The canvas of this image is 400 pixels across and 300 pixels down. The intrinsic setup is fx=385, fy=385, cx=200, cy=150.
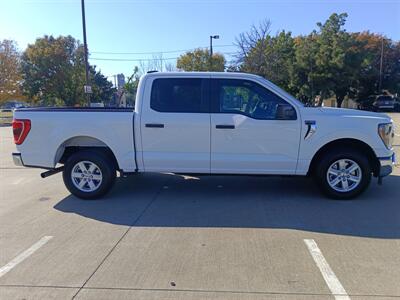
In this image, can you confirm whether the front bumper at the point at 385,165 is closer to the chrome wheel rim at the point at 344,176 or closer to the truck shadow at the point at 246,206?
the chrome wheel rim at the point at 344,176

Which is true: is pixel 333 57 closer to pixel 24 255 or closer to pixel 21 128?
pixel 21 128

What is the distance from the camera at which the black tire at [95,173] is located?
6.38 metres

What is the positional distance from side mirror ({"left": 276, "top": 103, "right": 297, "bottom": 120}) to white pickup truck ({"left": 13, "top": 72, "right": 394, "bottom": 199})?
2 cm

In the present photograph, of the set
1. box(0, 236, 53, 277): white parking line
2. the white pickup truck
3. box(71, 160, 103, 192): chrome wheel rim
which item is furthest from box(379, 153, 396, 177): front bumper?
box(0, 236, 53, 277): white parking line

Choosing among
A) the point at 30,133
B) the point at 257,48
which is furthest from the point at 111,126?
the point at 257,48

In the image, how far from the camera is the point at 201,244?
4516 mm

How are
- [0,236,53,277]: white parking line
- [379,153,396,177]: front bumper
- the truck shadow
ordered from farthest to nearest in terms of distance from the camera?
1. [379,153,396,177]: front bumper
2. the truck shadow
3. [0,236,53,277]: white parking line

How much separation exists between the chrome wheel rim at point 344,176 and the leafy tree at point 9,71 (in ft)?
119

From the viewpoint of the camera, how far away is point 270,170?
20.5 feet

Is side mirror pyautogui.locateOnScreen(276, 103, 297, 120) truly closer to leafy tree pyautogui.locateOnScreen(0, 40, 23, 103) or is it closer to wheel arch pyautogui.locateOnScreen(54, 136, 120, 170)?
wheel arch pyautogui.locateOnScreen(54, 136, 120, 170)

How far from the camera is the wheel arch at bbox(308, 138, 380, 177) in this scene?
246 inches

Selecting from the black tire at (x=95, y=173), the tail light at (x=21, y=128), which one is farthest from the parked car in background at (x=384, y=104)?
the tail light at (x=21, y=128)

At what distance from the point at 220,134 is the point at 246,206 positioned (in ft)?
3.96

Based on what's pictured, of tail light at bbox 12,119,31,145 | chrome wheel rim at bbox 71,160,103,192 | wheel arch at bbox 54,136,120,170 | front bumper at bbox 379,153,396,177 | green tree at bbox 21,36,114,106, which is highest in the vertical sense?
green tree at bbox 21,36,114,106
